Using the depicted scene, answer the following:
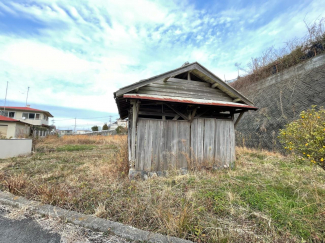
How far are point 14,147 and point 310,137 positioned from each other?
11.8m

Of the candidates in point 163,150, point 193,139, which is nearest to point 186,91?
point 193,139

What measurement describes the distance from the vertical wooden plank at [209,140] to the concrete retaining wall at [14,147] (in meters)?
9.62

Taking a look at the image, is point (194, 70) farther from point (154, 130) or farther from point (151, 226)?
point (151, 226)

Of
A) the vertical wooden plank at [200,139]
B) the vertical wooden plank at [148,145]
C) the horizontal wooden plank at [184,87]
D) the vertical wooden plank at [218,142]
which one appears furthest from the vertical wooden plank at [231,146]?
the vertical wooden plank at [148,145]

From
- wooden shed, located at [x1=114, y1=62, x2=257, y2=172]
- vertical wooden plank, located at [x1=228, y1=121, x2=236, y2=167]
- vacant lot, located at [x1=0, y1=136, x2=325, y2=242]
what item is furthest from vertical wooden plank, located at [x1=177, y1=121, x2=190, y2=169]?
vertical wooden plank, located at [x1=228, y1=121, x2=236, y2=167]

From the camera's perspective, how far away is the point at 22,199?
10.0 feet

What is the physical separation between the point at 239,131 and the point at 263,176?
7.87 metres

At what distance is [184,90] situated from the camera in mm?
5531

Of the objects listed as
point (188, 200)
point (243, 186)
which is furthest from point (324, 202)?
point (188, 200)

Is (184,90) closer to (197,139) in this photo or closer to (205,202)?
(197,139)

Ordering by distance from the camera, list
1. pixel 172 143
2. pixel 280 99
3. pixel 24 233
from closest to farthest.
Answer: pixel 24 233
pixel 172 143
pixel 280 99

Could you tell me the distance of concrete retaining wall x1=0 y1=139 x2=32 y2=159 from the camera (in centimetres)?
750

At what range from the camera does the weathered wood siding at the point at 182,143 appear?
4750 millimetres

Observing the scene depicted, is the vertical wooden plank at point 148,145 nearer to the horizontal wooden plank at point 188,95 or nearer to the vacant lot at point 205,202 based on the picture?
the vacant lot at point 205,202
